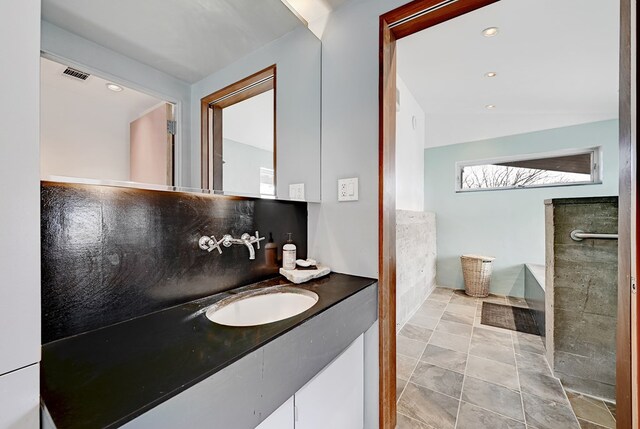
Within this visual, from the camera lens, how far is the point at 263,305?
3.58 ft

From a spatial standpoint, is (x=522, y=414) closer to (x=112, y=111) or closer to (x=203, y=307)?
(x=203, y=307)

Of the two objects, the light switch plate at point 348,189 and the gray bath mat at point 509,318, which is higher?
A: the light switch plate at point 348,189

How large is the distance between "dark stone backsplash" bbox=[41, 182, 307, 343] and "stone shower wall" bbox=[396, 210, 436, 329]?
1.69 m

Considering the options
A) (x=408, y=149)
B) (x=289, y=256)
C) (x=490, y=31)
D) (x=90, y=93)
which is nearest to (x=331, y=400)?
(x=289, y=256)

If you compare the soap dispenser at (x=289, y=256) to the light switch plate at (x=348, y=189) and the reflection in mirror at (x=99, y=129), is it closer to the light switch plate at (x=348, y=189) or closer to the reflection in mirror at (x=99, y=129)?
the light switch plate at (x=348, y=189)

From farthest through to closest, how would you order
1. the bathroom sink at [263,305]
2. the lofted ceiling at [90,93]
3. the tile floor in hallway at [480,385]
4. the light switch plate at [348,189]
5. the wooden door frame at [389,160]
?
the tile floor in hallway at [480,385] → the light switch plate at [348,189] → the wooden door frame at [389,160] → the bathroom sink at [263,305] → the lofted ceiling at [90,93]

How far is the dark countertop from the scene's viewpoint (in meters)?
0.42

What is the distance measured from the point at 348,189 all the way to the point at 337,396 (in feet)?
2.89

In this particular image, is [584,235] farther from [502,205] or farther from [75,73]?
[75,73]

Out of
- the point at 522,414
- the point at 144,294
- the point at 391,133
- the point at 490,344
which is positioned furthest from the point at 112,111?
the point at 490,344

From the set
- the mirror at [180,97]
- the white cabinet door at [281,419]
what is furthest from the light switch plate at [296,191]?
the white cabinet door at [281,419]

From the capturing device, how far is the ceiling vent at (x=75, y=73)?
2.24 ft

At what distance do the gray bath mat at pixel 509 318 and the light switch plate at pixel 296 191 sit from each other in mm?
2490

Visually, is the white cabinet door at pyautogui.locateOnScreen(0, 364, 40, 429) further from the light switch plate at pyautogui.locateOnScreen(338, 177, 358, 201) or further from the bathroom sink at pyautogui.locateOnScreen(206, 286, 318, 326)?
the light switch plate at pyautogui.locateOnScreen(338, 177, 358, 201)
